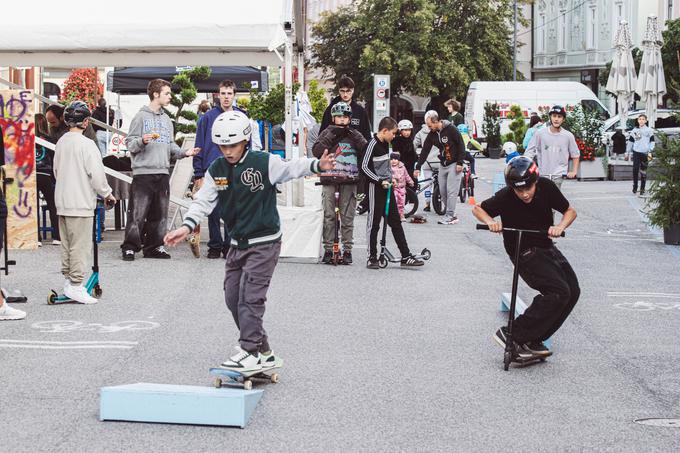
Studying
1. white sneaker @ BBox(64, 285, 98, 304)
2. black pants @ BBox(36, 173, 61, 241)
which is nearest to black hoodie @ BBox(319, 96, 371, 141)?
black pants @ BBox(36, 173, 61, 241)

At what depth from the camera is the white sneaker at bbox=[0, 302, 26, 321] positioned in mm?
9703

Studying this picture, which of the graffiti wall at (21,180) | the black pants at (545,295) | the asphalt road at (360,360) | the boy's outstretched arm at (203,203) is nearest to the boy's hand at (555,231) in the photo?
the black pants at (545,295)

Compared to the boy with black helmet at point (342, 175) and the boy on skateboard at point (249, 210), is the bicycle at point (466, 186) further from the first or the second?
the boy on skateboard at point (249, 210)

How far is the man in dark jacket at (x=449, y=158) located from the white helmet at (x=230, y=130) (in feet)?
40.3

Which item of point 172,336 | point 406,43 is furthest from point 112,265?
point 406,43

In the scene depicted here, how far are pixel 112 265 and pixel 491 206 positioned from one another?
6292mm

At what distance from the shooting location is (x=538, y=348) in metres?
8.23

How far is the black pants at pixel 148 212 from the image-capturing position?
1349 cm

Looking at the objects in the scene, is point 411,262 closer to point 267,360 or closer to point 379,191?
point 379,191

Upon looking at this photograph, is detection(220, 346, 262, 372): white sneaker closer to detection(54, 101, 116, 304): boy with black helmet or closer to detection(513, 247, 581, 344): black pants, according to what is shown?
detection(513, 247, 581, 344): black pants

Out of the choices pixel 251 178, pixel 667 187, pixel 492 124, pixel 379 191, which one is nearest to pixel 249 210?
pixel 251 178

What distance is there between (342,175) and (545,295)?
17.8ft

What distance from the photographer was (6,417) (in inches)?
253

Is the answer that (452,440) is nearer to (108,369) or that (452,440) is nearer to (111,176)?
(108,369)
